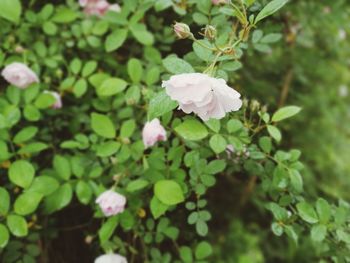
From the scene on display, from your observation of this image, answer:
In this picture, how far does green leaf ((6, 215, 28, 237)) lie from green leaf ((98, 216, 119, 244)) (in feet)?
0.64

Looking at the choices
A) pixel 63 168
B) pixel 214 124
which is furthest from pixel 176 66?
pixel 63 168

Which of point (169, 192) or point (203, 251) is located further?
point (203, 251)

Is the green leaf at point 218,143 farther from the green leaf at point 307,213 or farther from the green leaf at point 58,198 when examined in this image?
the green leaf at point 58,198

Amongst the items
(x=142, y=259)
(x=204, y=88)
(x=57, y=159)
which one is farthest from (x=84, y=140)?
(x=204, y=88)

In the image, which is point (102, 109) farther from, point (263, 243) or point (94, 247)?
point (263, 243)

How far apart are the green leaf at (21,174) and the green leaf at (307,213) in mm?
694

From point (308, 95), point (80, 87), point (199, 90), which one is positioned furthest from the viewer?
point (308, 95)

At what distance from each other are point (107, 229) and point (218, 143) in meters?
0.41

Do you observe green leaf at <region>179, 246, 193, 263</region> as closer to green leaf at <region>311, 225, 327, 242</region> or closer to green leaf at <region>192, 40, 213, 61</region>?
green leaf at <region>311, 225, 327, 242</region>

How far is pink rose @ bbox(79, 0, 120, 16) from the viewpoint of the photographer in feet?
4.27

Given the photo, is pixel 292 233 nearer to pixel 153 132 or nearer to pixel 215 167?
pixel 215 167

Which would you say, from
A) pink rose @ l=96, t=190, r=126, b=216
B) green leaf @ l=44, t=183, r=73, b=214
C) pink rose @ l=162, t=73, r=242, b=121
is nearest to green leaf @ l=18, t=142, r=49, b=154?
green leaf @ l=44, t=183, r=73, b=214

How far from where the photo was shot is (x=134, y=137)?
1.19 m

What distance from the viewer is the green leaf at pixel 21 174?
3.46 feet
